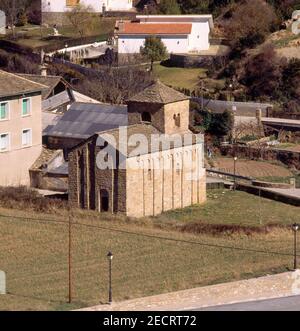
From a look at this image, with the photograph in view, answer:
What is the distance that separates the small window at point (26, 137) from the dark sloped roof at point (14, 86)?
1.52 metres

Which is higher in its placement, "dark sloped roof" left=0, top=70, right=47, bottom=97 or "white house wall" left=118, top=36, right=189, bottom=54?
"dark sloped roof" left=0, top=70, right=47, bottom=97

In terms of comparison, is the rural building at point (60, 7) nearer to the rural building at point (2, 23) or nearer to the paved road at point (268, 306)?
the rural building at point (2, 23)

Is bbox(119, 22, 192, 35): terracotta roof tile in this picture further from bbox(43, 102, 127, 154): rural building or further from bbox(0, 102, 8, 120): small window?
bbox(0, 102, 8, 120): small window

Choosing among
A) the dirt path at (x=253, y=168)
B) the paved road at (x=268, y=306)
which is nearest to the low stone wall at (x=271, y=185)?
the dirt path at (x=253, y=168)

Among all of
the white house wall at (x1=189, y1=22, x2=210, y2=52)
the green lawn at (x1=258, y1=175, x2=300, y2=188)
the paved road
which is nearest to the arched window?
the green lawn at (x1=258, y1=175, x2=300, y2=188)

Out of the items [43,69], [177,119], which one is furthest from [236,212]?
[43,69]

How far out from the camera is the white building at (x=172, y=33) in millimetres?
75562

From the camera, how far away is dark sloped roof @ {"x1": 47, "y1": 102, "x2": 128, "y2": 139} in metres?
52.7

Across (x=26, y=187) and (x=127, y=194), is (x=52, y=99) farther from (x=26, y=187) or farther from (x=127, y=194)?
(x=127, y=194)

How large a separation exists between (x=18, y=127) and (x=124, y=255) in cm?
1440

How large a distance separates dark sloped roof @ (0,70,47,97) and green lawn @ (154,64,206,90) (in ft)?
55.6

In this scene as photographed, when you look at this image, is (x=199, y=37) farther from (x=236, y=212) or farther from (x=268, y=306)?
(x=268, y=306)

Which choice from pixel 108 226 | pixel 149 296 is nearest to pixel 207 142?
pixel 108 226

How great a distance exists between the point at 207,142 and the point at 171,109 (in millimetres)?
9657
